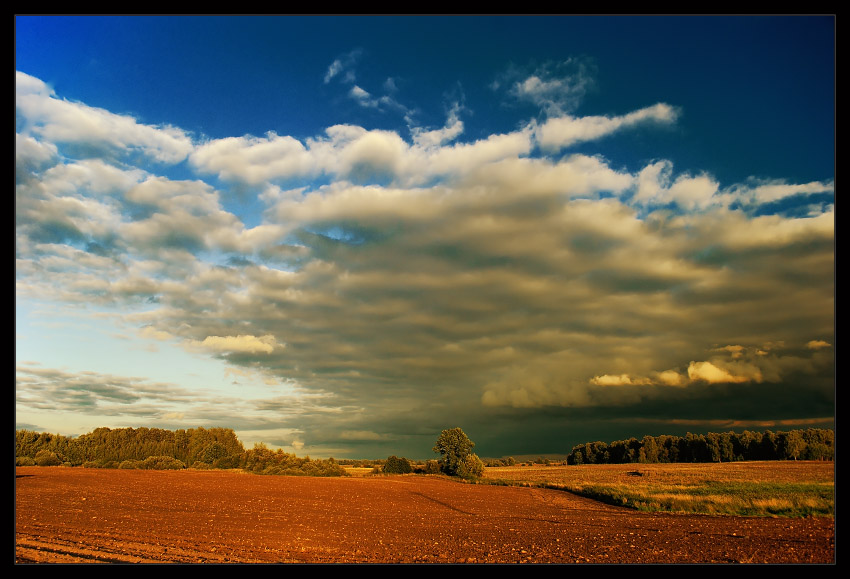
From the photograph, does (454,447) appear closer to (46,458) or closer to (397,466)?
(397,466)

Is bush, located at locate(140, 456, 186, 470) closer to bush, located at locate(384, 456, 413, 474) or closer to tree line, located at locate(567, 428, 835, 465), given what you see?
bush, located at locate(384, 456, 413, 474)

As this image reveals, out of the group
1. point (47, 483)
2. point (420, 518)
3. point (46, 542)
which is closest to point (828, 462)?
point (420, 518)

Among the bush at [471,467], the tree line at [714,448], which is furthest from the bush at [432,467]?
the tree line at [714,448]

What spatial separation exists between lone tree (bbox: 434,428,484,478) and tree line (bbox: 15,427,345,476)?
1812 centimetres

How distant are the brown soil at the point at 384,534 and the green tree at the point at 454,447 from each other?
4138cm

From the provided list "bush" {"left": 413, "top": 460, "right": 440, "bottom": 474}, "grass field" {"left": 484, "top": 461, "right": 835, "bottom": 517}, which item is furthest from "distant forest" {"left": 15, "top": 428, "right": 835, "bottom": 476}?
"grass field" {"left": 484, "top": 461, "right": 835, "bottom": 517}

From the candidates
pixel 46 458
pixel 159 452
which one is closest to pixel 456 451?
pixel 159 452

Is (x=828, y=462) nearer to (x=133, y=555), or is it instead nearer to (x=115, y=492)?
(x=133, y=555)

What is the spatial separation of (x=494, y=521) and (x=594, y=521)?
499 centimetres

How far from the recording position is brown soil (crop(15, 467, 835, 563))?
14.7 m

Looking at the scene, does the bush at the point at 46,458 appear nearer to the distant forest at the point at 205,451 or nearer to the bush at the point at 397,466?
the distant forest at the point at 205,451
